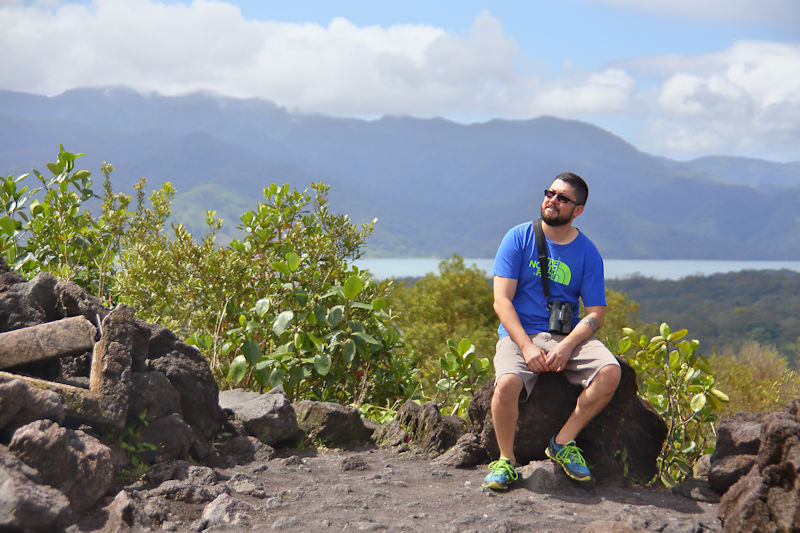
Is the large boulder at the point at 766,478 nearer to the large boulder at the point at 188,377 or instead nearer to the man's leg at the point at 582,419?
the man's leg at the point at 582,419

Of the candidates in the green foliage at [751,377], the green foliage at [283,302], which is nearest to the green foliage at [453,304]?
the green foliage at [751,377]

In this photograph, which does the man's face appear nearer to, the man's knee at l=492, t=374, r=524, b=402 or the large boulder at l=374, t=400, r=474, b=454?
the man's knee at l=492, t=374, r=524, b=402

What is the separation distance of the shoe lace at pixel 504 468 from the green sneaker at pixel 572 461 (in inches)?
12.4

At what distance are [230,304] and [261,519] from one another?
3272 mm

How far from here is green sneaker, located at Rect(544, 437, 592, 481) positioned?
15.8ft

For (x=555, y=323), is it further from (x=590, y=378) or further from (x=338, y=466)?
(x=338, y=466)

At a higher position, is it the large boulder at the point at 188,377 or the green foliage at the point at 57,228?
the green foliage at the point at 57,228

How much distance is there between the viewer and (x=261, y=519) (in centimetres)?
408

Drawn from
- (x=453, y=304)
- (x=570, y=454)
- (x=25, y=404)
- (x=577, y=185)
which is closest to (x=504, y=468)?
(x=570, y=454)

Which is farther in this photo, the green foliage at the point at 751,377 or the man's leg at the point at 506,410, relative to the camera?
the green foliage at the point at 751,377

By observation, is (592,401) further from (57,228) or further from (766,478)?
(57,228)

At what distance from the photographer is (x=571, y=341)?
491 centimetres

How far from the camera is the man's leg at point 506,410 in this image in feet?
15.9

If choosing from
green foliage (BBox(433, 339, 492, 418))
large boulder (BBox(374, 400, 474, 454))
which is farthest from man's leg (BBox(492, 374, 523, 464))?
green foliage (BBox(433, 339, 492, 418))
